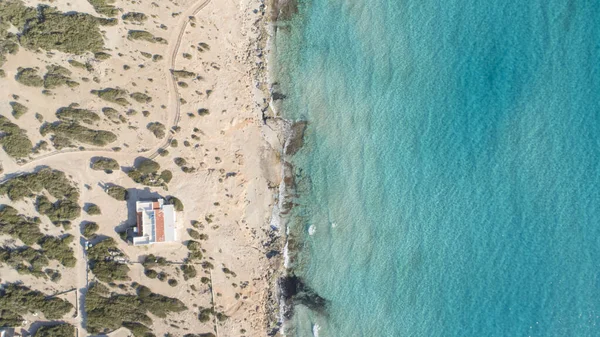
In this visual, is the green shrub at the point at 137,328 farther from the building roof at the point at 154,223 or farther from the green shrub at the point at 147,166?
the green shrub at the point at 147,166

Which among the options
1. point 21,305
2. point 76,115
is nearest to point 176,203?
point 76,115

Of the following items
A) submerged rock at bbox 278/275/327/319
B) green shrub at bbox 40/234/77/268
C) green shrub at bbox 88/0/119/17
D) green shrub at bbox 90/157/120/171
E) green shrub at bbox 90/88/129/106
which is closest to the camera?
green shrub at bbox 40/234/77/268

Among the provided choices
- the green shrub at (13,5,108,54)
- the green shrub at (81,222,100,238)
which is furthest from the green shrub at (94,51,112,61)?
the green shrub at (81,222,100,238)

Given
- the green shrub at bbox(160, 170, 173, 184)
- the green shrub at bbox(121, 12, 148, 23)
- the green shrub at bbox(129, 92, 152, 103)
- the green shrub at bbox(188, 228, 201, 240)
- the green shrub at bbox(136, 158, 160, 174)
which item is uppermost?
the green shrub at bbox(121, 12, 148, 23)

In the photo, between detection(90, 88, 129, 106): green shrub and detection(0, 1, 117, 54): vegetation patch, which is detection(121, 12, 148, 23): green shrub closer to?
detection(0, 1, 117, 54): vegetation patch

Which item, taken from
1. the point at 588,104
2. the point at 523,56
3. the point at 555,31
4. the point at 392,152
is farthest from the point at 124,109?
the point at 588,104

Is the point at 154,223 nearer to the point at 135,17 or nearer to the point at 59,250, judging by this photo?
the point at 59,250

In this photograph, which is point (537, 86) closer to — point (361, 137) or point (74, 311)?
point (361, 137)

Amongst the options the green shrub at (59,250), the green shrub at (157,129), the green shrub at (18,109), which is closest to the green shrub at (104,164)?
the green shrub at (157,129)
